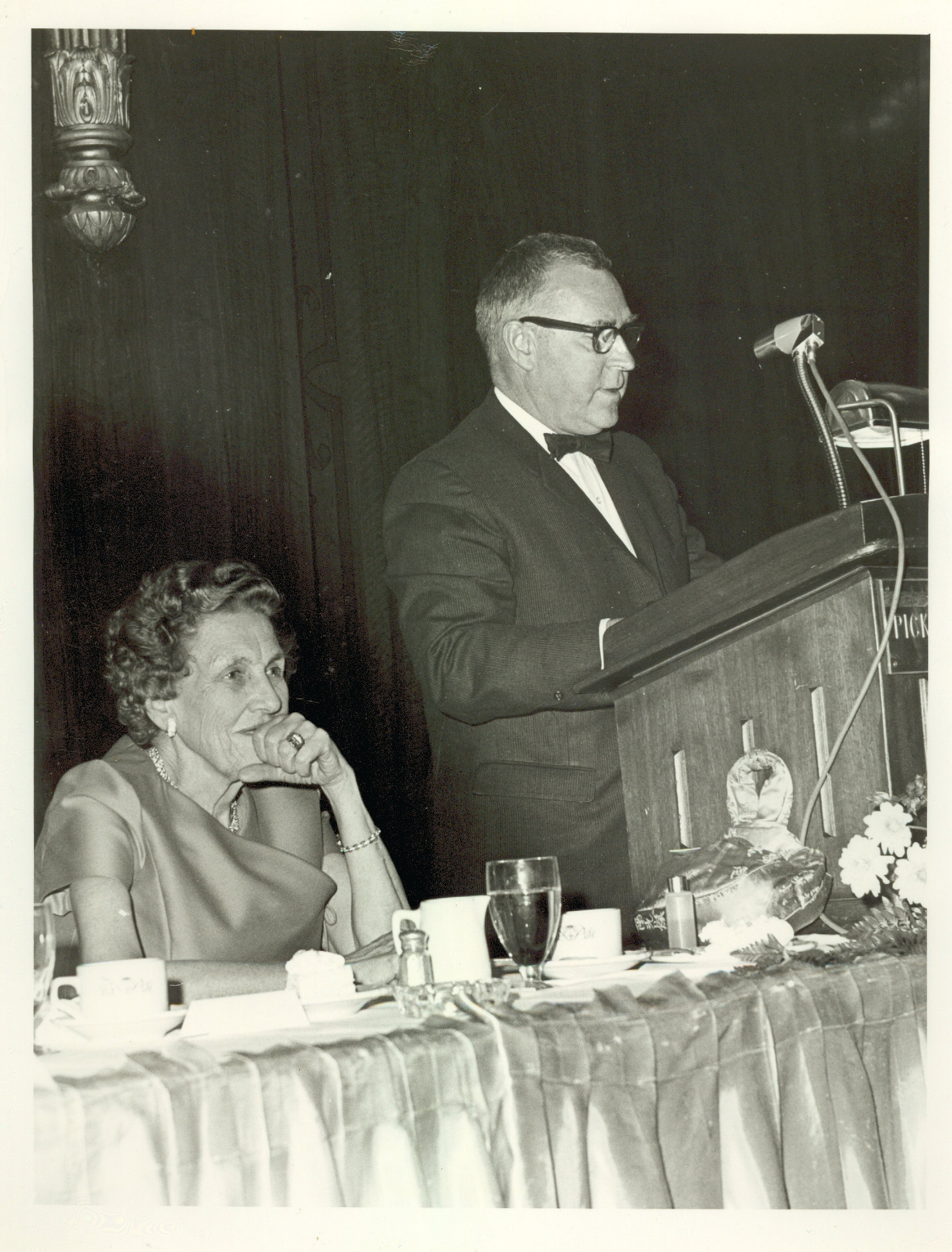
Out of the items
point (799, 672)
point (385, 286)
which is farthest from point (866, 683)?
point (385, 286)

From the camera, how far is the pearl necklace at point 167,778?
7.33ft

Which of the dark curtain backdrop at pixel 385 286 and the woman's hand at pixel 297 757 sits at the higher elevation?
the dark curtain backdrop at pixel 385 286

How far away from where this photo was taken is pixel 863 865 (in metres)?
1.85

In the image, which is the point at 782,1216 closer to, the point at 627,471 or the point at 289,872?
the point at 289,872

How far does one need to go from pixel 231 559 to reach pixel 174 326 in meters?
0.43

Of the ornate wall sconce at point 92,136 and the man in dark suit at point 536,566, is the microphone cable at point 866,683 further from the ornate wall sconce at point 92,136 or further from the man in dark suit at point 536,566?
the ornate wall sconce at point 92,136

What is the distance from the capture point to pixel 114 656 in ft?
7.30

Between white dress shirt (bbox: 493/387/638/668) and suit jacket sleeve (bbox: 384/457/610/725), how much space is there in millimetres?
164

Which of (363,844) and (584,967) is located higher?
(363,844)

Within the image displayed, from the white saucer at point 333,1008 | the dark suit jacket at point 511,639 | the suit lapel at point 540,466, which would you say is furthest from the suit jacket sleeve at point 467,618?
the white saucer at point 333,1008

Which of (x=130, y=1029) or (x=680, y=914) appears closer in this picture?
(x=130, y=1029)

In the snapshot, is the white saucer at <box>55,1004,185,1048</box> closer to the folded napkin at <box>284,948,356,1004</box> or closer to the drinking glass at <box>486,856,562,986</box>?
the folded napkin at <box>284,948,356,1004</box>

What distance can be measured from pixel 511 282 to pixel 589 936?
1182mm

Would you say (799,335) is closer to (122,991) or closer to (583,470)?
(583,470)
